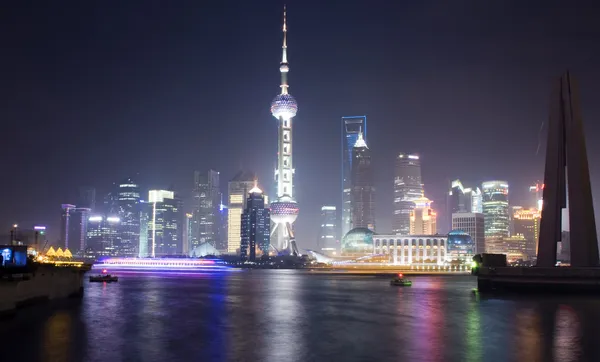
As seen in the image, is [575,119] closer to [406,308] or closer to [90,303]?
[406,308]

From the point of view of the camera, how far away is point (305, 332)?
159 ft

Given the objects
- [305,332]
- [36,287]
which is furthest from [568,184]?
[36,287]

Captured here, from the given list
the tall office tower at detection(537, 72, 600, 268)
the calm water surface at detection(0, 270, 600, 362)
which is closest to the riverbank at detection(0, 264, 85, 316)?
the calm water surface at detection(0, 270, 600, 362)

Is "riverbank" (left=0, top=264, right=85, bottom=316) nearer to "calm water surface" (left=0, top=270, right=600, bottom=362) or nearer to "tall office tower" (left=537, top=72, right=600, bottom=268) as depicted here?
"calm water surface" (left=0, top=270, right=600, bottom=362)

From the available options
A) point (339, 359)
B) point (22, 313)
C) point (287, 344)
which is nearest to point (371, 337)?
point (287, 344)

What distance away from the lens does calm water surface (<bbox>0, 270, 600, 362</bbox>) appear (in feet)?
122

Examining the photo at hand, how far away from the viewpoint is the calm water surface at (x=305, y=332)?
37125 mm

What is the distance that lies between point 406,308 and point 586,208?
27.8 meters

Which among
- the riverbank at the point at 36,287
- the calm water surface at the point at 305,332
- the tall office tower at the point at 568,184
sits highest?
the tall office tower at the point at 568,184

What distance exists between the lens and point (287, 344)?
41.6 metres

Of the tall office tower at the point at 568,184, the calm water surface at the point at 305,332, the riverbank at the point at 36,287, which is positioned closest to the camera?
the calm water surface at the point at 305,332

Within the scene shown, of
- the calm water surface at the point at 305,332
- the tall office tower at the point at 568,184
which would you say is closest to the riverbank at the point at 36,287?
the calm water surface at the point at 305,332

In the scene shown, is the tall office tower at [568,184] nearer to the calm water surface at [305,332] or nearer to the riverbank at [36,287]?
the calm water surface at [305,332]

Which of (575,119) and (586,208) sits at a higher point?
(575,119)
